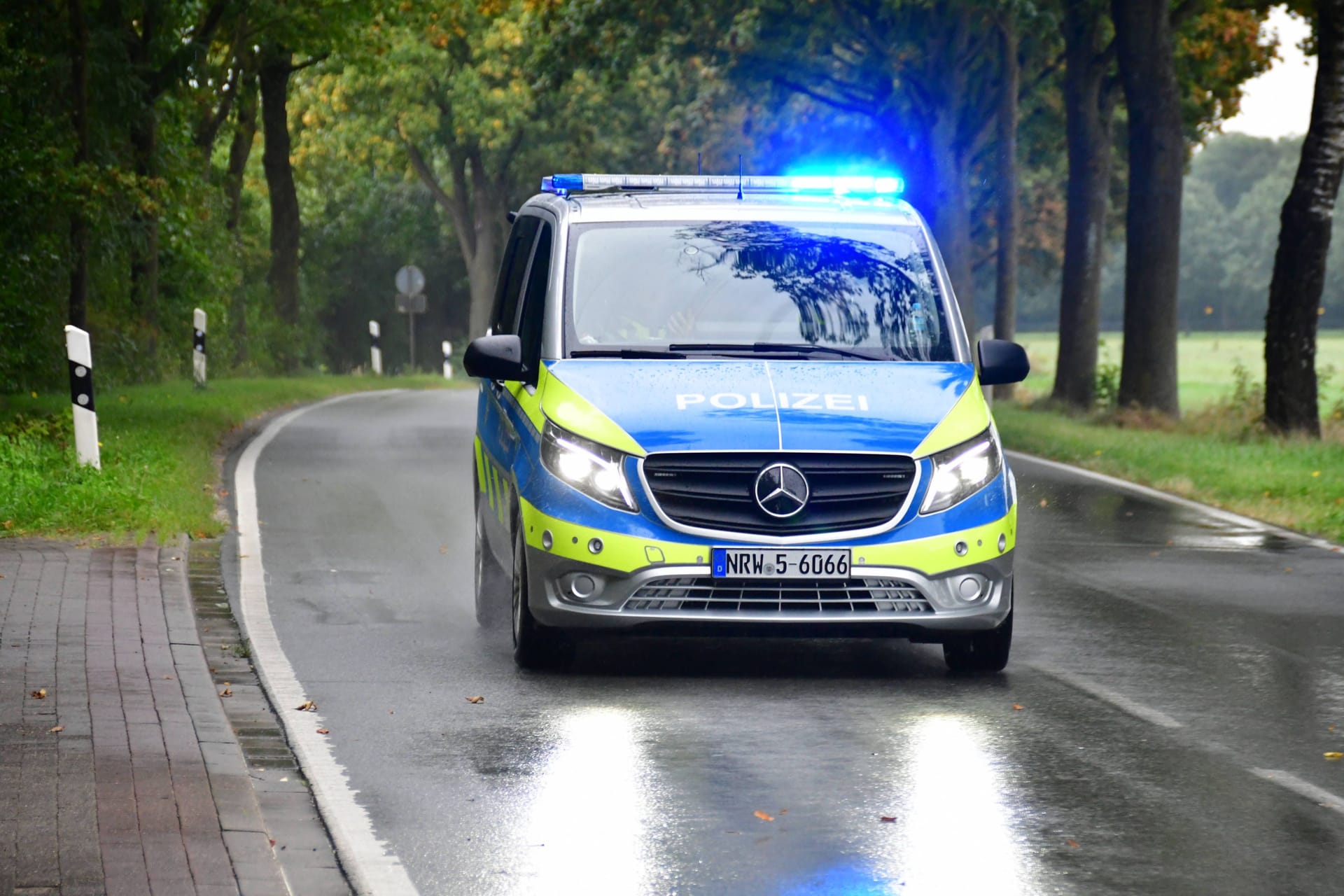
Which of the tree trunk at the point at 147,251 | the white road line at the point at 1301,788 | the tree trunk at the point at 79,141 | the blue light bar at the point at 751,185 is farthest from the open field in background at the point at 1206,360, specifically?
the white road line at the point at 1301,788

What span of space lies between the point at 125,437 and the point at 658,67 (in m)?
37.6

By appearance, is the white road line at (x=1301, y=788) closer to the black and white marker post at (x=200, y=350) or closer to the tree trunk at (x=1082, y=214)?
the tree trunk at (x=1082, y=214)

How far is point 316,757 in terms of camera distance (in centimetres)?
721

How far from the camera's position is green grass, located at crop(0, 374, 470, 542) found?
12875 millimetres

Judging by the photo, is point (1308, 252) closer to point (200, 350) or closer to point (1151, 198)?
point (1151, 198)

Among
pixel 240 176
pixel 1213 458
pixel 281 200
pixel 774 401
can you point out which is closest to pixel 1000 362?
pixel 774 401

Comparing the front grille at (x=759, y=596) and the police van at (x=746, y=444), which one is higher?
the police van at (x=746, y=444)

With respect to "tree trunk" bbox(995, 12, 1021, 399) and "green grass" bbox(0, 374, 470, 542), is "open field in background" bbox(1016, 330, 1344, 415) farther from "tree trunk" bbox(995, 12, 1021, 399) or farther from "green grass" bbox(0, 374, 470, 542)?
"green grass" bbox(0, 374, 470, 542)

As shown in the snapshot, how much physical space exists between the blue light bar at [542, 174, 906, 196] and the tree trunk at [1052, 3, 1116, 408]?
63.7 feet

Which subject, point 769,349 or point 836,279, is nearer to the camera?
point 769,349

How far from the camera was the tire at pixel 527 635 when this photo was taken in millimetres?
8672

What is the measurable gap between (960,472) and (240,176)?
36.6 metres

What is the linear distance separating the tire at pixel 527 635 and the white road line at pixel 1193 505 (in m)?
6.38

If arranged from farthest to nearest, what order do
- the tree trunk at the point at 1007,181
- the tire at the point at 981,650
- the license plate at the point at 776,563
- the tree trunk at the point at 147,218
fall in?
the tree trunk at the point at 1007,181, the tree trunk at the point at 147,218, the tire at the point at 981,650, the license plate at the point at 776,563
